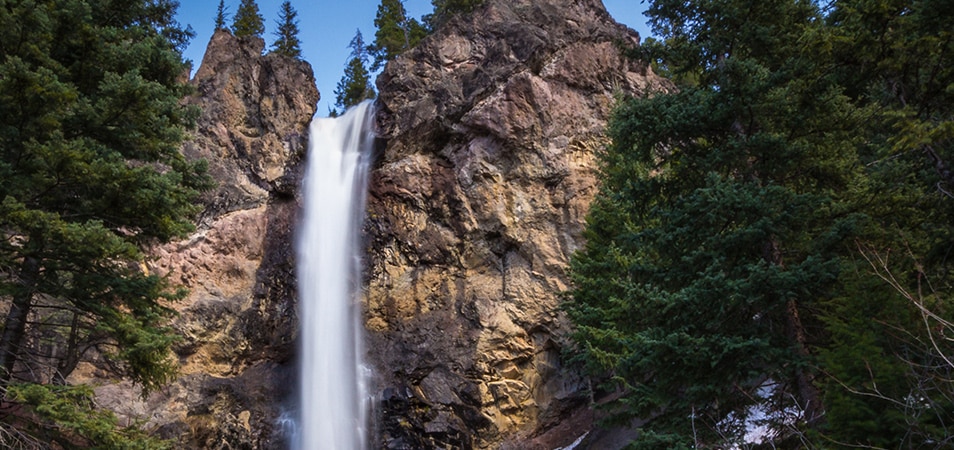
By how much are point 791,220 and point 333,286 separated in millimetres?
16050

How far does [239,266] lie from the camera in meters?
21.2

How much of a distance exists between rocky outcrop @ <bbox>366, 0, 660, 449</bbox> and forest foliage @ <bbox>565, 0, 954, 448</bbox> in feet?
27.3

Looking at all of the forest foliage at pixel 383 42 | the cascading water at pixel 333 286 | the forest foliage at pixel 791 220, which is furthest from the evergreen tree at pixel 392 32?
the forest foliage at pixel 791 220

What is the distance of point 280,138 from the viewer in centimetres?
2472

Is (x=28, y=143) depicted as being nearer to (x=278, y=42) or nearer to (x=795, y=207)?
(x=795, y=207)

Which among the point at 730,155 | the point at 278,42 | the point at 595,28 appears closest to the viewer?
the point at 730,155

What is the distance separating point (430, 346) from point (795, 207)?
1329 centimetres

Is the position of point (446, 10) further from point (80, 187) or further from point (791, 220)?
point (791, 220)

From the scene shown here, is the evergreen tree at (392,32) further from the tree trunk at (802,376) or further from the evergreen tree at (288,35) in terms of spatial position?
the tree trunk at (802,376)

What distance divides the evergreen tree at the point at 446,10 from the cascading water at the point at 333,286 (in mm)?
8932

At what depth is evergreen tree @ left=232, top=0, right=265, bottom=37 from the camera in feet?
115

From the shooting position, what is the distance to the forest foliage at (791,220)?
5.76m

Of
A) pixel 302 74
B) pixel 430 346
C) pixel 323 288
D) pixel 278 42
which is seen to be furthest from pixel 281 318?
pixel 278 42

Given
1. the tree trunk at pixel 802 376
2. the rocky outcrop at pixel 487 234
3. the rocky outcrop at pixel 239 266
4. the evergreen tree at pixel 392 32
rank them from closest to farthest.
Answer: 1. the tree trunk at pixel 802 376
2. the rocky outcrop at pixel 487 234
3. the rocky outcrop at pixel 239 266
4. the evergreen tree at pixel 392 32
